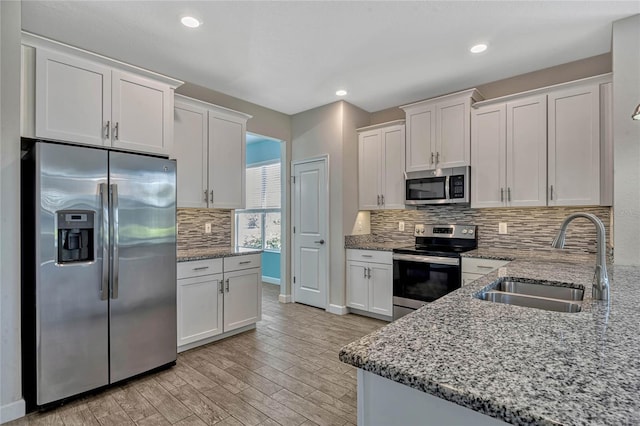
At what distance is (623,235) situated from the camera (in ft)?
8.00

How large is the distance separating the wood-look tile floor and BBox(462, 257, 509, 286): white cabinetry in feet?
4.36

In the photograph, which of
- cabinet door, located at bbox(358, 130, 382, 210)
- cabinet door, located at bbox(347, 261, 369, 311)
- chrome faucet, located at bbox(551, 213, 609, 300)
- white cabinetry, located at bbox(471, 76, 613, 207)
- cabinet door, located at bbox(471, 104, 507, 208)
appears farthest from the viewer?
cabinet door, located at bbox(358, 130, 382, 210)

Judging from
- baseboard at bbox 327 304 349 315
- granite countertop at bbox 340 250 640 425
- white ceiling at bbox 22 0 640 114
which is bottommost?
baseboard at bbox 327 304 349 315

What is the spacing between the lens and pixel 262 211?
637 centimetres

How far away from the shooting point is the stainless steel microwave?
358cm

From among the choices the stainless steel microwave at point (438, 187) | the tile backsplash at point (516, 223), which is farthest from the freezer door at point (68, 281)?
the tile backsplash at point (516, 223)

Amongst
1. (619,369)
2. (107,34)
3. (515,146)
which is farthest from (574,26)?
(107,34)

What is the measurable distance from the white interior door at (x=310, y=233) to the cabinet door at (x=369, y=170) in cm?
51

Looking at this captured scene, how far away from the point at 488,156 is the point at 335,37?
2.03 m

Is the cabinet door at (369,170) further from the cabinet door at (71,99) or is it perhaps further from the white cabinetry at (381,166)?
the cabinet door at (71,99)

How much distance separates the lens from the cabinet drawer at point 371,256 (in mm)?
→ 3877

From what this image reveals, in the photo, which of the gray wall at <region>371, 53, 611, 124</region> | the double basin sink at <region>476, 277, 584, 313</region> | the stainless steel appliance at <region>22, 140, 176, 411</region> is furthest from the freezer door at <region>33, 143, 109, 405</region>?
the gray wall at <region>371, 53, 611, 124</region>

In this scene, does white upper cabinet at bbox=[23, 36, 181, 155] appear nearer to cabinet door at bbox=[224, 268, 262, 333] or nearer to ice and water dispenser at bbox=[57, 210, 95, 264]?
ice and water dispenser at bbox=[57, 210, 95, 264]

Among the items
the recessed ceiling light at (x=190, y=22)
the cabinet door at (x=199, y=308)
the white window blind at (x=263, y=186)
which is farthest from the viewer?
the white window blind at (x=263, y=186)
